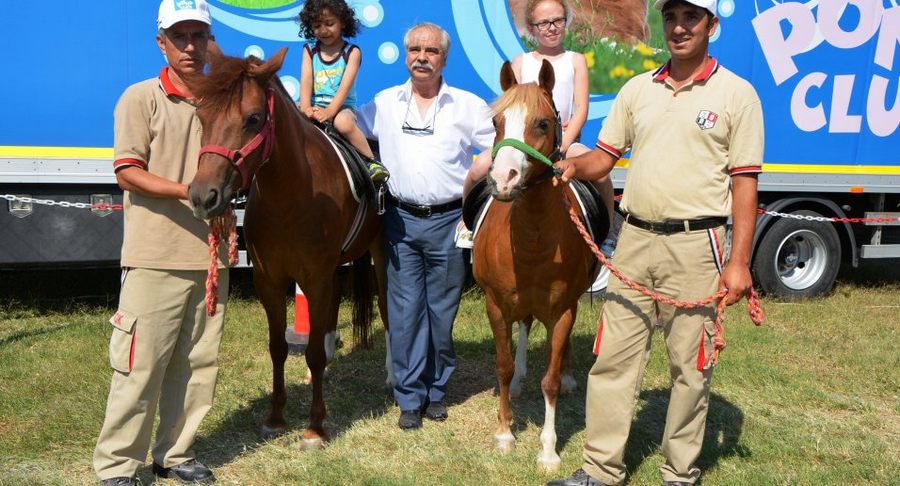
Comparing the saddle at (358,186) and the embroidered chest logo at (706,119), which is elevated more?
the embroidered chest logo at (706,119)

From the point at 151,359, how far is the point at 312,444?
1.14m

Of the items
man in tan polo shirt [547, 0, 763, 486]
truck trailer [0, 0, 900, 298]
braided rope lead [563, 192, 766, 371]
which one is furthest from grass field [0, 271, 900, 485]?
truck trailer [0, 0, 900, 298]

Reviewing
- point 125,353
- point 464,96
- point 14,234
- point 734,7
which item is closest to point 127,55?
point 14,234

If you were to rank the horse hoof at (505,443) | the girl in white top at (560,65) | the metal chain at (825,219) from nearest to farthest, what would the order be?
1. the horse hoof at (505,443)
2. the girl in white top at (560,65)
3. the metal chain at (825,219)

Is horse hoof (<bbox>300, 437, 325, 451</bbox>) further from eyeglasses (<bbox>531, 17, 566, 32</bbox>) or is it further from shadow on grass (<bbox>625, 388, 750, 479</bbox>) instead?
eyeglasses (<bbox>531, 17, 566, 32</bbox>)

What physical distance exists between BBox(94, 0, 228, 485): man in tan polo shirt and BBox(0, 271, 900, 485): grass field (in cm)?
46

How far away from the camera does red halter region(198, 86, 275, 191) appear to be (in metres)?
3.03

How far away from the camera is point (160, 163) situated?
10.5ft

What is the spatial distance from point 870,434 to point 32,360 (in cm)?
544

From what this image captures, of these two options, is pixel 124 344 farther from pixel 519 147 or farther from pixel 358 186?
pixel 519 147

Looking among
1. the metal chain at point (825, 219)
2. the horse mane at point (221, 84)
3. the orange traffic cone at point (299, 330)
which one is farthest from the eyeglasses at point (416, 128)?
the metal chain at point (825, 219)

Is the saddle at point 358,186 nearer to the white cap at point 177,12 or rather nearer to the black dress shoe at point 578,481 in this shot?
the white cap at point 177,12

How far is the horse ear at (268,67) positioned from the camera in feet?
10.6

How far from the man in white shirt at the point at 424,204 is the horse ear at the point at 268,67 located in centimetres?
95
